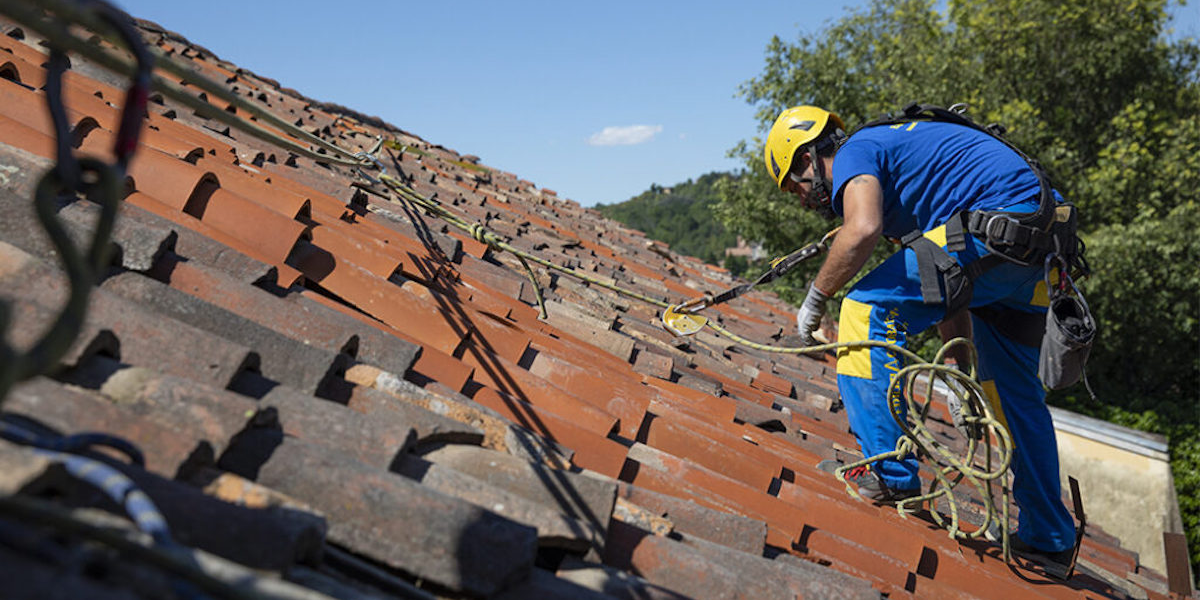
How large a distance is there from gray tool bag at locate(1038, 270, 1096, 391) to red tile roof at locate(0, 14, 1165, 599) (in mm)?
726

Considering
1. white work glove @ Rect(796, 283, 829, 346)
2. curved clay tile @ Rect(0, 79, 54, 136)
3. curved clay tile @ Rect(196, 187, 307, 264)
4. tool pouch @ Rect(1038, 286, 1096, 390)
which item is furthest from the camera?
white work glove @ Rect(796, 283, 829, 346)

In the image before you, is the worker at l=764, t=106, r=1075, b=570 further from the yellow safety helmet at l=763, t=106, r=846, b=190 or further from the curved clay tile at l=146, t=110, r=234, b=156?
the curved clay tile at l=146, t=110, r=234, b=156

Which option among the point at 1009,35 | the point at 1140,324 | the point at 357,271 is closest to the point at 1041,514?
the point at 357,271

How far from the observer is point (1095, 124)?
688 inches

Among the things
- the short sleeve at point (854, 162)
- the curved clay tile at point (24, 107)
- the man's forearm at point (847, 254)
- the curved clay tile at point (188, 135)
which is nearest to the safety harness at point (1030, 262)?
the man's forearm at point (847, 254)

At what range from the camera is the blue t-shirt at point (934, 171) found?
293 centimetres

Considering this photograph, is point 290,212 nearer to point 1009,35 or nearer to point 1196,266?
point 1196,266

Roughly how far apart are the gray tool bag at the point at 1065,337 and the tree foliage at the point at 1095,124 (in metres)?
12.5

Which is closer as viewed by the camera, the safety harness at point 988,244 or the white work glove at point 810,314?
the safety harness at point 988,244

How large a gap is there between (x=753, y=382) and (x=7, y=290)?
3172mm

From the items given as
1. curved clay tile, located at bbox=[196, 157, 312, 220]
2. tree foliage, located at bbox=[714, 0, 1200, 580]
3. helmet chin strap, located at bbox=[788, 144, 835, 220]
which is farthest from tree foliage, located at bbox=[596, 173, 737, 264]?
curved clay tile, located at bbox=[196, 157, 312, 220]

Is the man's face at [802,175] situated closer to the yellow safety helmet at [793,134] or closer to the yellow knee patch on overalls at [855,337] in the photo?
the yellow safety helmet at [793,134]

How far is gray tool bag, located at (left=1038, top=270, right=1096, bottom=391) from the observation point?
2.87 metres

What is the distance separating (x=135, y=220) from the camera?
197 centimetres
